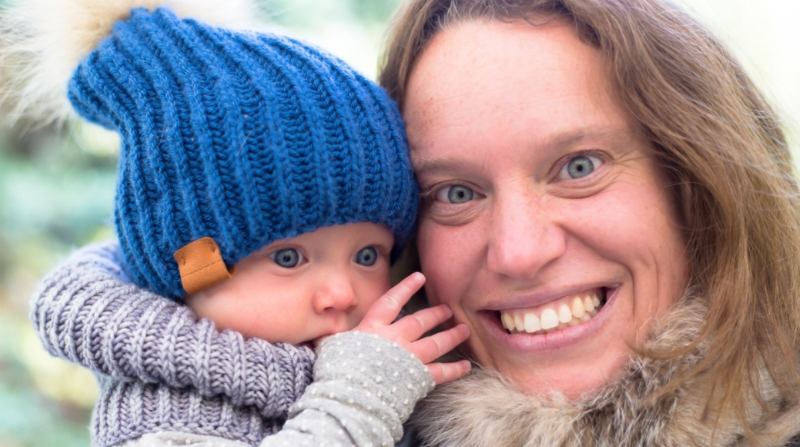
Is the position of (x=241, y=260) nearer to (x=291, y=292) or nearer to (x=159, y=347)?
(x=291, y=292)

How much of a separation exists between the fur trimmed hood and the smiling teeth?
146 millimetres

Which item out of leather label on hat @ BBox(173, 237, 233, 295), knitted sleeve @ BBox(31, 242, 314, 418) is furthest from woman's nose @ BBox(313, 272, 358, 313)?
leather label on hat @ BBox(173, 237, 233, 295)

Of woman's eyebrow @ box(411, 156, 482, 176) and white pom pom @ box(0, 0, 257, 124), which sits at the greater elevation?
white pom pom @ box(0, 0, 257, 124)

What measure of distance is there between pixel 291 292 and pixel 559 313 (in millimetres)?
591

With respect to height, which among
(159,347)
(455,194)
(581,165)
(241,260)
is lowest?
(159,347)

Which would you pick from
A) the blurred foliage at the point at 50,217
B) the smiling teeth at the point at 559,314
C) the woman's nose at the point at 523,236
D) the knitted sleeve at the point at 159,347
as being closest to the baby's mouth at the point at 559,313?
the smiling teeth at the point at 559,314

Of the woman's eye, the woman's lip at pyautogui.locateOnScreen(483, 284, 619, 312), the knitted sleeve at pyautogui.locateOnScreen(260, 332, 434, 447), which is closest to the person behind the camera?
the knitted sleeve at pyautogui.locateOnScreen(260, 332, 434, 447)

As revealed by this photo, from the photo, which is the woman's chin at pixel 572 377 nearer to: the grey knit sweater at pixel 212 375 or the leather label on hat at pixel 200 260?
the grey knit sweater at pixel 212 375

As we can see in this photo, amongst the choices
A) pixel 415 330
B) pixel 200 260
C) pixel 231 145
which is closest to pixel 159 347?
pixel 200 260

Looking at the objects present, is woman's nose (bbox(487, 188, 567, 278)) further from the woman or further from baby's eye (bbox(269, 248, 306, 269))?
baby's eye (bbox(269, 248, 306, 269))

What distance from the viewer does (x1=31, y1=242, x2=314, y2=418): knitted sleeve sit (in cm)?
139

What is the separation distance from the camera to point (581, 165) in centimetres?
155

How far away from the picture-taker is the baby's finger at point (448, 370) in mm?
1573

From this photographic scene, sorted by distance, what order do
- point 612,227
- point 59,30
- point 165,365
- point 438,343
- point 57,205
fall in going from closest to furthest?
point 165,365, point 612,227, point 438,343, point 59,30, point 57,205
